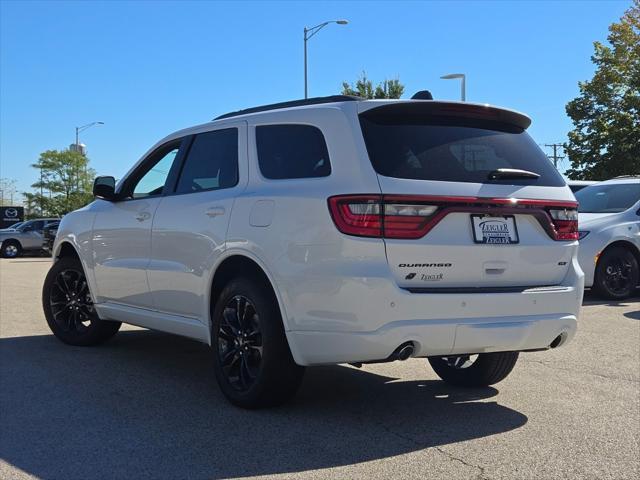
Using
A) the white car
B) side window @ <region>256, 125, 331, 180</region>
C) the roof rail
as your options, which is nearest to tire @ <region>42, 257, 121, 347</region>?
the roof rail

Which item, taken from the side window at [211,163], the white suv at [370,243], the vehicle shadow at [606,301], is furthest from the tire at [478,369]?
the vehicle shadow at [606,301]

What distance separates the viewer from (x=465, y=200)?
13.4 ft

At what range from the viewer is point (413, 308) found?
391 centimetres

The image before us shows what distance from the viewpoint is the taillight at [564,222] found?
14.7ft

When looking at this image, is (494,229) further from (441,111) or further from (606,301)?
(606,301)

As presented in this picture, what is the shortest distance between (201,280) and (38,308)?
19.2 feet

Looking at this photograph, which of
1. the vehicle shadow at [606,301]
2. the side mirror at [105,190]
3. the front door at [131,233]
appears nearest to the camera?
the front door at [131,233]

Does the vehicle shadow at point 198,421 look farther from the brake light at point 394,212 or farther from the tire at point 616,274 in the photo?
the tire at point 616,274

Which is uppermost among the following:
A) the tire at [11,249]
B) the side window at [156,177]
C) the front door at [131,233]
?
the side window at [156,177]

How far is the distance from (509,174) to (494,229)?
1.24 ft

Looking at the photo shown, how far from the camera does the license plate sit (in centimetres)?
413

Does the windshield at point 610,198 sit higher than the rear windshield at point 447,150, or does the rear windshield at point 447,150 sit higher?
the rear windshield at point 447,150

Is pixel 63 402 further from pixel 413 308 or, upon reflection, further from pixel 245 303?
pixel 413 308

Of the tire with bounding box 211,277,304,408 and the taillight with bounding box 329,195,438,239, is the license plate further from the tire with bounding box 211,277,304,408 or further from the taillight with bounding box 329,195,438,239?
the tire with bounding box 211,277,304,408
